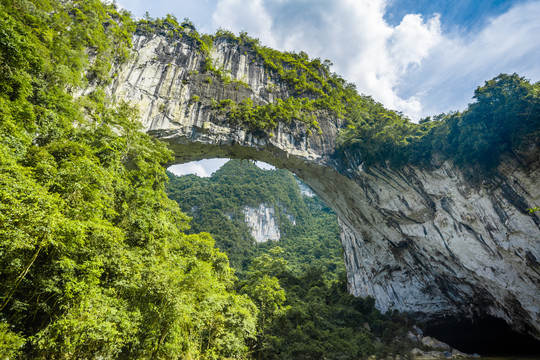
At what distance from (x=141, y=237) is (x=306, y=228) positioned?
158 feet

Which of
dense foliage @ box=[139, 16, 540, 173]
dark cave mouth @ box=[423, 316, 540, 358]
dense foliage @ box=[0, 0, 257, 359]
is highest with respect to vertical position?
dense foliage @ box=[139, 16, 540, 173]

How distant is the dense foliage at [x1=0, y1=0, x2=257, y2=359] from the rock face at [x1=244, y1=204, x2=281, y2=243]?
121 feet

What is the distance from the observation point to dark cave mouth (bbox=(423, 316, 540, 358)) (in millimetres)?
15078

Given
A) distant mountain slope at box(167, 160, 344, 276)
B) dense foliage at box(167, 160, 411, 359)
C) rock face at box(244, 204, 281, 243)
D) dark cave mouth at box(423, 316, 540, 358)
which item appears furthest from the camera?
rock face at box(244, 204, 281, 243)

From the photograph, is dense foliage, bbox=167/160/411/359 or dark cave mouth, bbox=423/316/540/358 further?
dark cave mouth, bbox=423/316/540/358

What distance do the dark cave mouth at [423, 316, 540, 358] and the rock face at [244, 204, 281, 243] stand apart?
3169 cm

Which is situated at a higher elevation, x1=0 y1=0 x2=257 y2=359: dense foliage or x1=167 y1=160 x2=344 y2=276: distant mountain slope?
x1=167 y1=160 x2=344 y2=276: distant mountain slope

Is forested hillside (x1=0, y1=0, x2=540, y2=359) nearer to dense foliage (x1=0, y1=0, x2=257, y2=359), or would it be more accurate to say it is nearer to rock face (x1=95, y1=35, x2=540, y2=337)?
dense foliage (x1=0, y1=0, x2=257, y2=359)

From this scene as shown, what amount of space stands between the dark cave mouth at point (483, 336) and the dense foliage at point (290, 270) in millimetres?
3316

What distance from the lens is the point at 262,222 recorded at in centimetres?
4822

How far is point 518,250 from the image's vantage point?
9.28m

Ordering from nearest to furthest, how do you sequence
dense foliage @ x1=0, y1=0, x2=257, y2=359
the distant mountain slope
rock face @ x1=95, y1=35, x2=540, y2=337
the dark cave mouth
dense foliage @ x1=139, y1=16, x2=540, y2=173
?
dense foliage @ x1=0, y1=0, x2=257, y2=359, dense foliage @ x1=139, y1=16, x2=540, y2=173, rock face @ x1=95, y1=35, x2=540, y2=337, the dark cave mouth, the distant mountain slope

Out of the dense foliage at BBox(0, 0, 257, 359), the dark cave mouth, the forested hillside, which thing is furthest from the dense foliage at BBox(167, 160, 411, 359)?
the dense foliage at BBox(0, 0, 257, 359)

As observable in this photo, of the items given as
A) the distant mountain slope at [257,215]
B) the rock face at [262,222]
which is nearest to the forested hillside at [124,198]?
the distant mountain slope at [257,215]
